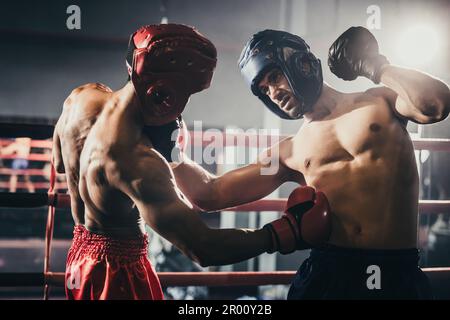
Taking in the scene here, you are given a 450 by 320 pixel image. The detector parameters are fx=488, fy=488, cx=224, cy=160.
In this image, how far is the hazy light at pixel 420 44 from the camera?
3674mm

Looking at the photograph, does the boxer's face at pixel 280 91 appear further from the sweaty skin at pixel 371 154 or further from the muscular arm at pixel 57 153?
the muscular arm at pixel 57 153

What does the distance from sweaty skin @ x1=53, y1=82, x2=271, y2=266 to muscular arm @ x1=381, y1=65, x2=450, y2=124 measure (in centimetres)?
69

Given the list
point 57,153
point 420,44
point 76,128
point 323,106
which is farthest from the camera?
point 420,44

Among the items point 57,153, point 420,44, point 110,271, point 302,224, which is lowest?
point 110,271

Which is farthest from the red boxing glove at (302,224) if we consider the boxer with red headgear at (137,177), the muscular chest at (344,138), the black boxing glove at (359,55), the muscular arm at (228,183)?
the black boxing glove at (359,55)

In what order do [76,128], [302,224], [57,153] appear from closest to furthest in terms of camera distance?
1. [302,224]
2. [76,128]
3. [57,153]

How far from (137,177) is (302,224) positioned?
1.82ft

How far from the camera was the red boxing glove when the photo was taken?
1568mm

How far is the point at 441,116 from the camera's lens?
1683 millimetres

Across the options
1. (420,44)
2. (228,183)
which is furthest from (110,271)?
(420,44)

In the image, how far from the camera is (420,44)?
3717mm

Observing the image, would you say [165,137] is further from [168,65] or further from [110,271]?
[110,271]
